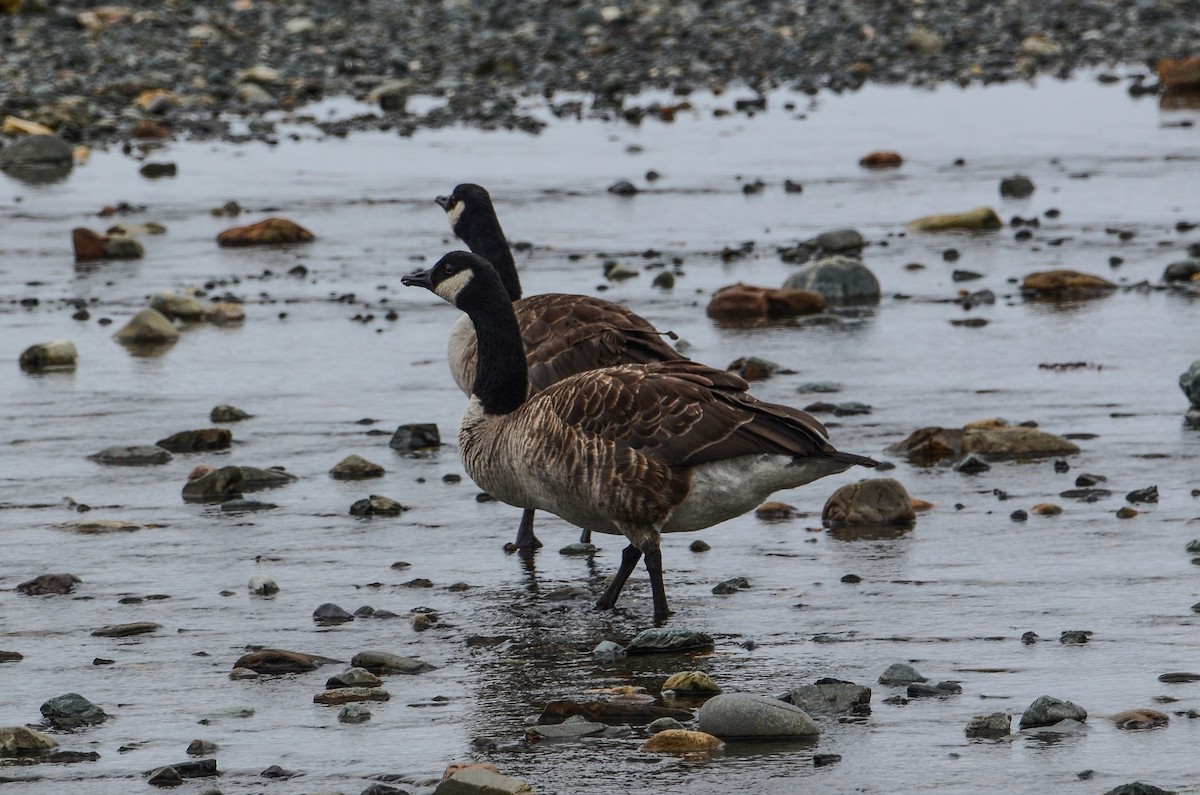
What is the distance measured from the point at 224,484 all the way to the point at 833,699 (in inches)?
212

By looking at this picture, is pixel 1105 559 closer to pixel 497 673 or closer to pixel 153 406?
pixel 497 673

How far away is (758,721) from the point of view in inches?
275

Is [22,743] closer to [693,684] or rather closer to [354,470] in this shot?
[693,684]

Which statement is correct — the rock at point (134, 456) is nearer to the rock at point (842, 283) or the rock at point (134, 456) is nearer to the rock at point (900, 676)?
the rock at point (900, 676)

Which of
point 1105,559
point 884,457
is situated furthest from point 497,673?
point 884,457

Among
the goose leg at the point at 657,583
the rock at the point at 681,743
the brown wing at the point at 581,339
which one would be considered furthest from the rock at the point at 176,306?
the rock at the point at 681,743

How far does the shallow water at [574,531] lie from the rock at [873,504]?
0.62 feet

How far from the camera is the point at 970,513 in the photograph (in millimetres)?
10648

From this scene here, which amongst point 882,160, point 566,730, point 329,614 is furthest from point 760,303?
point 882,160

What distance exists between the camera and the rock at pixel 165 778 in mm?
6633

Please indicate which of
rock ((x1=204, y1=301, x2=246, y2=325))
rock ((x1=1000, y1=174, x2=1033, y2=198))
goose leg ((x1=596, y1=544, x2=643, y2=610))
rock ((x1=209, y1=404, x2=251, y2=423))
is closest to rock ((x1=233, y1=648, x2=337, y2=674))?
goose leg ((x1=596, y1=544, x2=643, y2=610))

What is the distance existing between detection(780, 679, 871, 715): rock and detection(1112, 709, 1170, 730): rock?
964mm

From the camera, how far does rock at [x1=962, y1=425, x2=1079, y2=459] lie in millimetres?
11844

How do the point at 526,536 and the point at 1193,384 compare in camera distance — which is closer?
the point at 526,536
